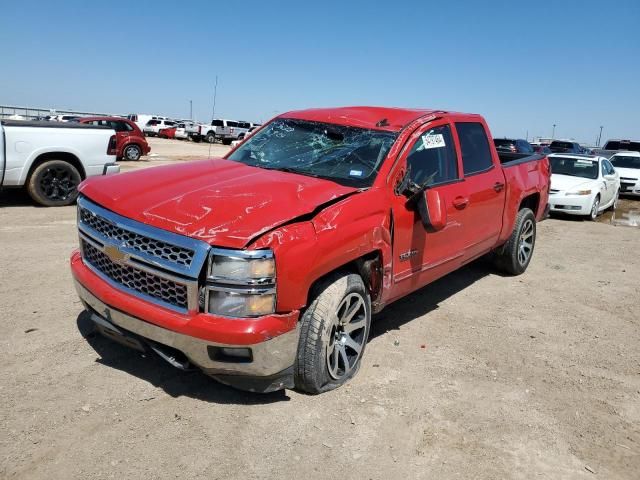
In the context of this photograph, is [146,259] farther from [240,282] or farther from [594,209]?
[594,209]

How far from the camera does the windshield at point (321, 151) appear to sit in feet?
12.8

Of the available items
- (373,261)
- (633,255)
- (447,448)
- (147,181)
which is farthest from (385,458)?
(633,255)

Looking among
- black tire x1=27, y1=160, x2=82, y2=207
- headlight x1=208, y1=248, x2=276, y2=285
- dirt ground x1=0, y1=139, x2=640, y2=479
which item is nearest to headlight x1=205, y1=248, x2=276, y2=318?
headlight x1=208, y1=248, x2=276, y2=285

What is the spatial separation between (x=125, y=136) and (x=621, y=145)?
22431mm

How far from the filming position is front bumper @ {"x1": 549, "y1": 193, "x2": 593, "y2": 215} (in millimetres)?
11445

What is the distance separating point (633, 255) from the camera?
8.24 metres

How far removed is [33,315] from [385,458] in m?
3.20

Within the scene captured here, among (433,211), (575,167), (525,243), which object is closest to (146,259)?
(433,211)

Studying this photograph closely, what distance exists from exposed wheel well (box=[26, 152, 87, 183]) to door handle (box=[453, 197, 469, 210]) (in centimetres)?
718

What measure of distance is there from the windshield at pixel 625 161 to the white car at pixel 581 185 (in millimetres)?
4444

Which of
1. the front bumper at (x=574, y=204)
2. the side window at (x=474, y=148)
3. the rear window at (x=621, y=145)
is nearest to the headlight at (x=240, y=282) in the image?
the side window at (x=474, y=148)

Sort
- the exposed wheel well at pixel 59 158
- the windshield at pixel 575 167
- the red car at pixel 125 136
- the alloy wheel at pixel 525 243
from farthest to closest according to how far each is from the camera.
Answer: the red car at pixel 125 136, the windshield at pixel 575 167, the exposed wheel well at pixel 59 158, the alloy wheel at pixel 525 243

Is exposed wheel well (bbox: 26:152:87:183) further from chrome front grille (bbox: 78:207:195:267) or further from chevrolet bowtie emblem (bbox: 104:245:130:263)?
chevrolet bowtie emblem (bbox: 104:245:130:263)

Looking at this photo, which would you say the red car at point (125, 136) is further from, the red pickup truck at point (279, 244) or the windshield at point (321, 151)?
the red pickup truck at point (279, 244)
